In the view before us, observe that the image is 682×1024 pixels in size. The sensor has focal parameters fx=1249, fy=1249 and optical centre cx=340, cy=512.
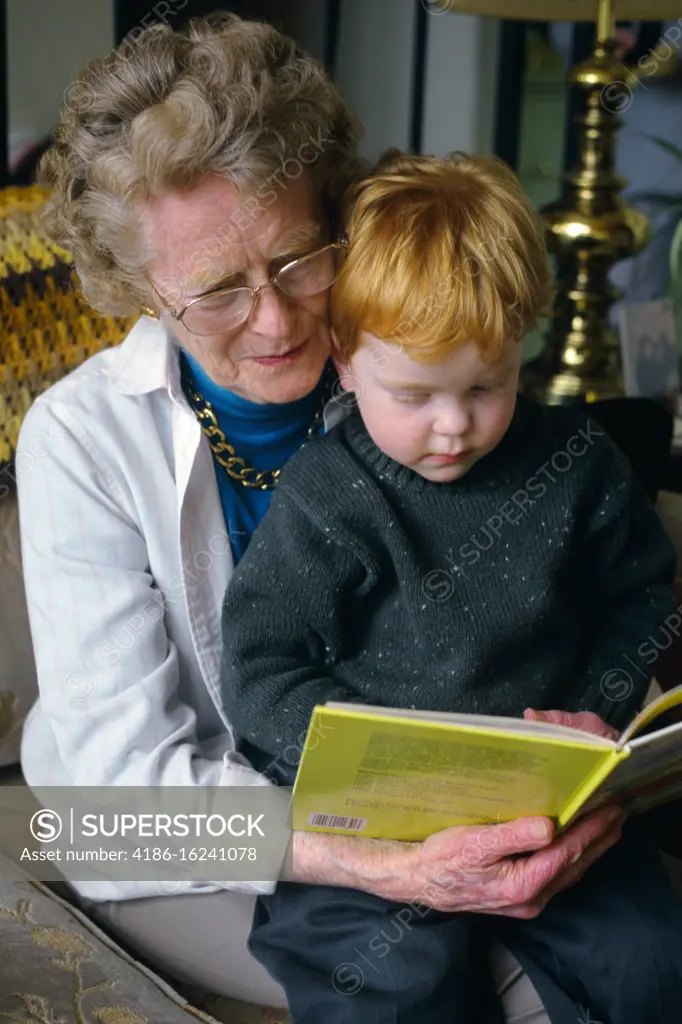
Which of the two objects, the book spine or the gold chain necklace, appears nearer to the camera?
the book spine

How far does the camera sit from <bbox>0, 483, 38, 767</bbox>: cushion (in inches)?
61.4

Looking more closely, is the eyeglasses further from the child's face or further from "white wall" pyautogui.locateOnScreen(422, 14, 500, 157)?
"white wall" pyautogui.locateOnScreen(422, 14, 500, 157)

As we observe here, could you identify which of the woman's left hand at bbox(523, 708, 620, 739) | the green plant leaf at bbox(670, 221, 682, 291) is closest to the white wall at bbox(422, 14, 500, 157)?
the green plant leaf at bbox(670, 221, 682, 291)

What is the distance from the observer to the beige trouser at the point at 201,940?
4.29ft

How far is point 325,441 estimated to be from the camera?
52.1 inches

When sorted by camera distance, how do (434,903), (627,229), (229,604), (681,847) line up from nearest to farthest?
(434,903) < (229,604) < (681,847) < (627,229)

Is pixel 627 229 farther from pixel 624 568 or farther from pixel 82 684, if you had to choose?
pixel 82 684

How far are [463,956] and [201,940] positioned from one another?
30cm

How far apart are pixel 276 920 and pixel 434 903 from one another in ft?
0.56

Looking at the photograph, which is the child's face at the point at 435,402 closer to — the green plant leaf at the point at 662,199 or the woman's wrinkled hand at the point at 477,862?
the woman's wrinkled hand at the point at 477,862

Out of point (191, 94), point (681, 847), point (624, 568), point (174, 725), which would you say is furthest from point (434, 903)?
point (191, 94)

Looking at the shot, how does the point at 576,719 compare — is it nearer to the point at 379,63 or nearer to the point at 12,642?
the point at 12,642

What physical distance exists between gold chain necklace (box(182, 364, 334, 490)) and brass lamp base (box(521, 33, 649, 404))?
3.49ft

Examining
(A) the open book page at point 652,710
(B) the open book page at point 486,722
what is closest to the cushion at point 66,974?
(B) the open book page at point 486,722
